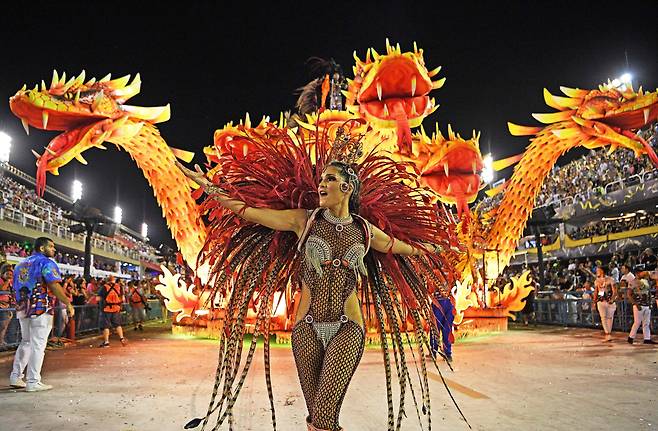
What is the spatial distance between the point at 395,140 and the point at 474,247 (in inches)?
127

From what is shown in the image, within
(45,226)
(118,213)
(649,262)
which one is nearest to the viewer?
(649,262)

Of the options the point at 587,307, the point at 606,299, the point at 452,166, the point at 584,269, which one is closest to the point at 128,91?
the point at 452,166

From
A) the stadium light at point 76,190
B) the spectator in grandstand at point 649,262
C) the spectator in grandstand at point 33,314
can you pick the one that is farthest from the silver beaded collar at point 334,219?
the stadium light at point 76,190

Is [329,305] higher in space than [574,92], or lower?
lower

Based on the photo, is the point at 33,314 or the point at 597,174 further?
the point at 597,174

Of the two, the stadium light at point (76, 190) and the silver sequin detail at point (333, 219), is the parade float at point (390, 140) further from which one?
the stadium light at point (76, 190)

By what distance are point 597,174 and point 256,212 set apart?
23710 mm

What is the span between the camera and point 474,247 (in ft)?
35.8

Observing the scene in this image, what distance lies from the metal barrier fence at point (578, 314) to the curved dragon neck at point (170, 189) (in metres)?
8.63

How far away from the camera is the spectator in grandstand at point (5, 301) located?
8148 millimetres

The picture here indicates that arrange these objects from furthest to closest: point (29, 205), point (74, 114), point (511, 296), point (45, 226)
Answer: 1. point (29, 205)
2. point (45, 226)
3. point (511, 296)
4. point (74, 114)

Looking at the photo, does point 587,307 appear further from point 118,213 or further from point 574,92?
point 118,213

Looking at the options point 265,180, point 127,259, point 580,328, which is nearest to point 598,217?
point 580,328

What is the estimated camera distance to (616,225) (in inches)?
874
